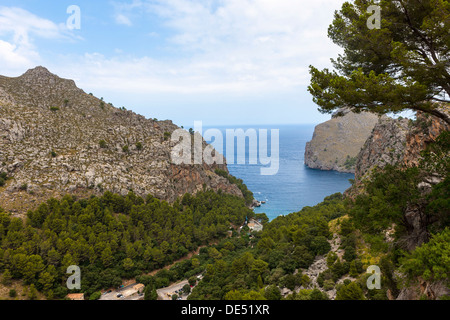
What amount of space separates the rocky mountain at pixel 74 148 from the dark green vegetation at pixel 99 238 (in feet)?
19.5

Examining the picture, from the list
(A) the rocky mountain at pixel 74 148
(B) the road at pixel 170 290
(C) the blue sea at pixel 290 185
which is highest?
(A) the rocky mountain at pixel 74 148

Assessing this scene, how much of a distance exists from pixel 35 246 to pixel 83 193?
19.7m

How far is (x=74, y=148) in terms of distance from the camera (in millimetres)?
71875

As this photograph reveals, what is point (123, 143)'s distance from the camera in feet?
266

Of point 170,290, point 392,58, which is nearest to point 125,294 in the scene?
point 170,290

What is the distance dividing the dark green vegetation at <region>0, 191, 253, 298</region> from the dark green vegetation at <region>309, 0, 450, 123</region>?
4889cm

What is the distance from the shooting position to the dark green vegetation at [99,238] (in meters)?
42.2

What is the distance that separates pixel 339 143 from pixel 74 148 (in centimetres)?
16435

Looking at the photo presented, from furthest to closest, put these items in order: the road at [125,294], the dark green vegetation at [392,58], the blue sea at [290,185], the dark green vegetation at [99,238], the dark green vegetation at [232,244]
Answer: the blue sea at [290,185] → the road at [125,294] → the dark green vegetation at [99,238] → the dark green vegetation at [232,244] → the dark green vegetation at [392,58]

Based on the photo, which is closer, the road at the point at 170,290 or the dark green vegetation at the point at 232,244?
the dark green vegetation at the point at 232,244

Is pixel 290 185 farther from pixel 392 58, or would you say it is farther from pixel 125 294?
pixel 392 58

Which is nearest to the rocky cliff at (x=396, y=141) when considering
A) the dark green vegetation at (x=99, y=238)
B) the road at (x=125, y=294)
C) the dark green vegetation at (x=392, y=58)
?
the dark green vegetation at (x=392, y=58)

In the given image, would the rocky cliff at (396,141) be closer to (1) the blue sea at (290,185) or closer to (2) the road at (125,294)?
(2) the road at (125,294)

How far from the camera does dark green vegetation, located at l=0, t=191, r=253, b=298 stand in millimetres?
42219
